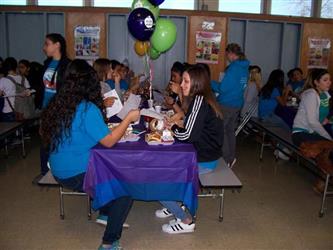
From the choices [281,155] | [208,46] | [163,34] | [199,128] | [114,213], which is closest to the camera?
[114,213]

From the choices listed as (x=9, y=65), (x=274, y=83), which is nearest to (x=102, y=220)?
(x=9, y=65)

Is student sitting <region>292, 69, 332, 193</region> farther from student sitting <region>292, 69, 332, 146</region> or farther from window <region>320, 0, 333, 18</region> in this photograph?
window <region>320, 0, 333, 18</region>

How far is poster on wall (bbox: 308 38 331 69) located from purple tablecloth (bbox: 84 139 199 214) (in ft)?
19.0

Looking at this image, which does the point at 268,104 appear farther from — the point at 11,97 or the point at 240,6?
the point at 11,97

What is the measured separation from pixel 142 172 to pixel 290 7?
22.8 ft

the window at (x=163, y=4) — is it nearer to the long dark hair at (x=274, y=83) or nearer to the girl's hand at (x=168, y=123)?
the long dark hair at (x=274, y=83)

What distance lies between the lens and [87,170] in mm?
2416

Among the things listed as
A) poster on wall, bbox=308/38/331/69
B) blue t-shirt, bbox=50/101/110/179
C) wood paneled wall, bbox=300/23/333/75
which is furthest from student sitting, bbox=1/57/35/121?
poster on wall, bbox=308/38/331/69

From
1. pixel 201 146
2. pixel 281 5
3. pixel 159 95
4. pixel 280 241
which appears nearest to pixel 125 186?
pixel 201 146

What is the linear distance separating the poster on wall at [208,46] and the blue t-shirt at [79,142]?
5000 mm

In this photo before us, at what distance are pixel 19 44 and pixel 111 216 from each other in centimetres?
587

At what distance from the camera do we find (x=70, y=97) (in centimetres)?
228

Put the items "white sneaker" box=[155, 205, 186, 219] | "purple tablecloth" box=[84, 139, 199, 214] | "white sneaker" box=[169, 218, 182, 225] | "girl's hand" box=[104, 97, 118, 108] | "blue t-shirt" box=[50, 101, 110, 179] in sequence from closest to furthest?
"blue t-shirt" box=[50, 101, 110, 179] → "purple tablecloth" box=[84, 139, 199, 214] → "white sneaker" box=[169, 218, 182, 225] → "white sneaker" box=[155, 205, 186, 219] → "girl's hand" box=[104, 97, 118, 108]

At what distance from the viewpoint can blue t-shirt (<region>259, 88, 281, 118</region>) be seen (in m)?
5.35
